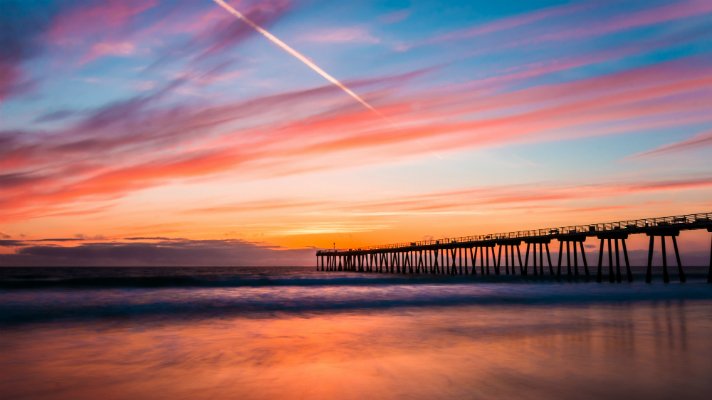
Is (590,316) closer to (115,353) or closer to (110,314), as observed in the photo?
(115,353)

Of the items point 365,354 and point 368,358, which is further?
point 365,354

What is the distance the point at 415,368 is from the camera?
10.1m

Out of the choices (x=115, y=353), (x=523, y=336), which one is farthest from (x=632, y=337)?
(x=115, y=353)

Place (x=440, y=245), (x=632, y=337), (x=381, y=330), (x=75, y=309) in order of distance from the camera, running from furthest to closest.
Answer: (x=440, y=245), (x=75, y=309), (x=381, y=330), (x=632, y=337)

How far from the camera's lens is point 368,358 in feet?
37.4

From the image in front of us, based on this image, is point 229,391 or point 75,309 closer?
point 229,391

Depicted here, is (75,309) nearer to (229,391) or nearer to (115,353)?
(115,353)

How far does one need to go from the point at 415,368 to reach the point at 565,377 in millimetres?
2660

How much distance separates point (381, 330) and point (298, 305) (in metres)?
11.0

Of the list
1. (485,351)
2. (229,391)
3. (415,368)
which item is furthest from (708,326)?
(229,391)

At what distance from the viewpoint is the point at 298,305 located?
26.6 metres

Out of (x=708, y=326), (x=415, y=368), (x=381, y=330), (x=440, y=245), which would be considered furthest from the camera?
(x=440, y=245)

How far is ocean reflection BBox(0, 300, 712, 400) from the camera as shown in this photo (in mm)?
8547

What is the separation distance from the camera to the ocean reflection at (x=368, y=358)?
8547mm
